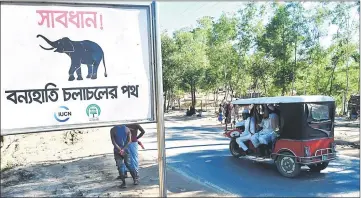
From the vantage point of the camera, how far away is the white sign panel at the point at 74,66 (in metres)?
3.82

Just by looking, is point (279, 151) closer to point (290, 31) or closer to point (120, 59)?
point (120, 59)

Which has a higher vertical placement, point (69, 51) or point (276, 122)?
point (69, 51)

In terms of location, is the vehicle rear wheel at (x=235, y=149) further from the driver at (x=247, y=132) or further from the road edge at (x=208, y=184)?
the road edge at (x=208, y=184)

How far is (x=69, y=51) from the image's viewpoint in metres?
4.02

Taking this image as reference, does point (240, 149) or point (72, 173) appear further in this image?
point (240, 149)

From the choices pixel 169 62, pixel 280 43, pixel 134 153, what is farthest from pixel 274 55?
pixel 134 153

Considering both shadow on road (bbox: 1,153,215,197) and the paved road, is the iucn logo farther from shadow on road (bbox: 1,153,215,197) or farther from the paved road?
the paved road

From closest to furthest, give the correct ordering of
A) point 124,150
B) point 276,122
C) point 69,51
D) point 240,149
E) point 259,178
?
point 69,51 < point 124,150 < point 259,178 < point 276,122 < point 240,149

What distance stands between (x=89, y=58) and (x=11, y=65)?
88 centimetres

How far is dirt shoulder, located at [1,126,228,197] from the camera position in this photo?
6840 mm

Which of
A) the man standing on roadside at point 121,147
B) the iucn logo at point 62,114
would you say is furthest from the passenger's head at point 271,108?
the iucn logo at point 62,114

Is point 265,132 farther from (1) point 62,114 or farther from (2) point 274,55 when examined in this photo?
(2) point 274,55

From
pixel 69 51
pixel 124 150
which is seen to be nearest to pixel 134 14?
pixel 69 51

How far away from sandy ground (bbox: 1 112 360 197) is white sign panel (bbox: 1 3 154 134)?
300cm
